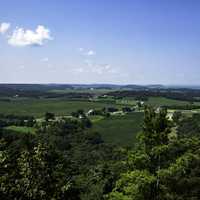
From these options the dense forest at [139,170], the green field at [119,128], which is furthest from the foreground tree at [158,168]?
the green field at [119,128]

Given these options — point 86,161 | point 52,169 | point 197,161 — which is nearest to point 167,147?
point 197,161

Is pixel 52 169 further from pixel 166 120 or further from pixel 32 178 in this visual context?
pixel 166 120

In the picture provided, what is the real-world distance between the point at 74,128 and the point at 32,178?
4444 inches

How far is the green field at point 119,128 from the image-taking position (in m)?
117

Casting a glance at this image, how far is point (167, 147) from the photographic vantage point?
18859 mm

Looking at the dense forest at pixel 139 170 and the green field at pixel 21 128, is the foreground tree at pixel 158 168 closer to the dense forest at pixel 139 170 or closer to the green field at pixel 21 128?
the dense forest at pixel 139 170

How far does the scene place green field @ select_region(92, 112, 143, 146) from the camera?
11675 cm

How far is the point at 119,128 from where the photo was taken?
130875mm

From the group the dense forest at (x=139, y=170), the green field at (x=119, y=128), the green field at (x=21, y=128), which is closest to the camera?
the dense forest at (x=139, y=170)

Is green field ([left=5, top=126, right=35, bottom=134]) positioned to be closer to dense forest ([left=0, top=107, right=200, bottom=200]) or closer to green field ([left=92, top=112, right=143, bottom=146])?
green field ([left=92, top=112, right=143, bottom=146])

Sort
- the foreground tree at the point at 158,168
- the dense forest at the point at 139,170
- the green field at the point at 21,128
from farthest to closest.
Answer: the green field at the point at 21,128
the foreground tree at the point at 158,168
the dense forest at the point at 139,170

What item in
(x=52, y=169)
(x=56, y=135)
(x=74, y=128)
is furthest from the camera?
(x=74, y=128)

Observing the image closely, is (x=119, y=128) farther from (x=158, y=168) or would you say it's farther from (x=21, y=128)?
(x=158, y=168)

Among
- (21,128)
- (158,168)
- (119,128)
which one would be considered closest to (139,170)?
(158,168)
